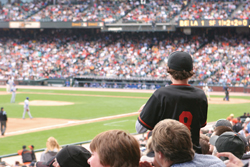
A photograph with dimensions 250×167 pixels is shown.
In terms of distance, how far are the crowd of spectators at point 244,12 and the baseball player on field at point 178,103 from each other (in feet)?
126

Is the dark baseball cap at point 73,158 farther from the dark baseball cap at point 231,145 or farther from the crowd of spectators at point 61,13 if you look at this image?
the crowd of spectators at point 61,13

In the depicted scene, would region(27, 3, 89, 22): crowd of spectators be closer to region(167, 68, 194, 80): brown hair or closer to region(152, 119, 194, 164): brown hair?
region(167, 68, 194, 80): brown hair

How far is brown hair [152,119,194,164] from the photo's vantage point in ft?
8.13

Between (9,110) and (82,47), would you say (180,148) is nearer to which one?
(9,110)

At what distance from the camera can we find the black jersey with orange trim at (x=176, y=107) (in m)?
3.39

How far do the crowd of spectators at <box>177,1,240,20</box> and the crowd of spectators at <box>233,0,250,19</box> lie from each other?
36.4 inches

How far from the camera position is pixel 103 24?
146 feet

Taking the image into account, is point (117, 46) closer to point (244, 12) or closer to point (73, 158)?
point (244, 12)

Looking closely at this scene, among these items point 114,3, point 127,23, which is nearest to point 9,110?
point 127,23

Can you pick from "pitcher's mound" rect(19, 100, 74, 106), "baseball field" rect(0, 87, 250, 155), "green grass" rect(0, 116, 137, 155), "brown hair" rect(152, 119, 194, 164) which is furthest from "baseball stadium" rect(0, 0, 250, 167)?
"brown hair" rect(152, 119, 194, 164)

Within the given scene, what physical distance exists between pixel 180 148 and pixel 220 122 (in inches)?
160

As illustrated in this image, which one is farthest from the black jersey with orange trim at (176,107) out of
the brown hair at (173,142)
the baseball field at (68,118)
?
the baseball field at (68,118)

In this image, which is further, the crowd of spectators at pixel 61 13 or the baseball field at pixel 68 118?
the crowd of spectators at pixel 61 13

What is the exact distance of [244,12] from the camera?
39.9 m
